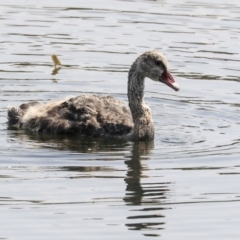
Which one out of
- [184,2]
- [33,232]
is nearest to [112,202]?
[33,232]

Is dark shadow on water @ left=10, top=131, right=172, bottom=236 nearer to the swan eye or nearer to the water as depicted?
the water

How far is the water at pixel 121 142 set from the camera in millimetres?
10867

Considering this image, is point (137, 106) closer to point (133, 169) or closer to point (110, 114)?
point (110, 114)

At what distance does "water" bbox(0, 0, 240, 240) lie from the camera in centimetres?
1087

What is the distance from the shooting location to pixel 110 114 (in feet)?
48.6

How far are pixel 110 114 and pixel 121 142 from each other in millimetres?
517

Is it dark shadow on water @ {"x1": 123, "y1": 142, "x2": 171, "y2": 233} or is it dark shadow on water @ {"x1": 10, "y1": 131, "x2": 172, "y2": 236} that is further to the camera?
dark shadow on water @ {"x1": 10, "y1": 131, "x2": 172, "y2": 236}

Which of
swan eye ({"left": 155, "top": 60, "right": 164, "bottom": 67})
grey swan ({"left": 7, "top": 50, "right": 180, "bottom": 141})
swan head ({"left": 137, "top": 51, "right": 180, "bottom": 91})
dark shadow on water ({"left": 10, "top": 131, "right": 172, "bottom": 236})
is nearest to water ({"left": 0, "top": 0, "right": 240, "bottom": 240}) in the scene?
dark shadow on water ({"left": 10, "top": 131, "right": 172, "bottom": 236})

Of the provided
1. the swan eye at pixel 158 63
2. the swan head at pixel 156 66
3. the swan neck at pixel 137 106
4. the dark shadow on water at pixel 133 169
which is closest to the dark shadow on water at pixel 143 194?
the dark shadow on water at pixel 133 169

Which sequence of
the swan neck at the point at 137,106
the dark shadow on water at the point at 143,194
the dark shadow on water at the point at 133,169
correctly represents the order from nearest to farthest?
1. the dark shadow on water at the point at 143,194
2. the dark shadow on water at the point at 133,169
3. the swan neck at the point at 137,106

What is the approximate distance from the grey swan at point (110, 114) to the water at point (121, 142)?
0.20 m

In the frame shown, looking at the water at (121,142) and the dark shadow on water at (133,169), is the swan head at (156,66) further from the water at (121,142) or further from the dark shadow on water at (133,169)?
the dark shadow on water at (133,169)

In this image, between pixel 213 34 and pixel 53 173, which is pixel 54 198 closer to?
pixel 53 173

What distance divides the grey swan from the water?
200 mm
